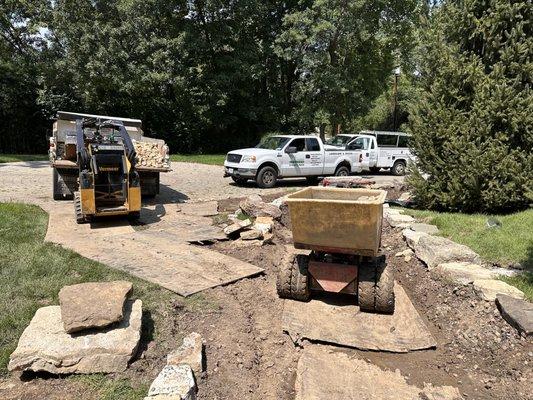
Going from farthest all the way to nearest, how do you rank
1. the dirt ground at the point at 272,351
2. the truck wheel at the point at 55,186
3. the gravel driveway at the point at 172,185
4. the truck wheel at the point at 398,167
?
the truck wheel at the point at 398,167 → the gravel driveway at the point at 172,185 → the truck wheel at the point at 55,186 → the dirt ground at the point at 272,351

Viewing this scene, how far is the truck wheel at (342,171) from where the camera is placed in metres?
16.6

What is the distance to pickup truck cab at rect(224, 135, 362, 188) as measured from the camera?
14.4 metres

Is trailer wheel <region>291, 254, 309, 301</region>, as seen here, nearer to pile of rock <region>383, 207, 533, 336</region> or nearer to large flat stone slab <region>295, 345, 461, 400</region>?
large flat stone slab <region>295, 345, 461, 400</region>

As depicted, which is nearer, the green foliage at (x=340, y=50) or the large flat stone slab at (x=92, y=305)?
the large flat stone slab at (x=92, y=305)

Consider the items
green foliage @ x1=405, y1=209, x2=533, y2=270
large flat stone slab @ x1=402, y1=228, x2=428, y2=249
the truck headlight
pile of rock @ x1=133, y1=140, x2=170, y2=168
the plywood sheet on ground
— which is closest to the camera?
green foliage @ x1=405, y1=209, x2=533, y2=270

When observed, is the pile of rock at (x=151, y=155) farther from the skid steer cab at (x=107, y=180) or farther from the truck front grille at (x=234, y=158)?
the truck front grille at (x=234, y=158)

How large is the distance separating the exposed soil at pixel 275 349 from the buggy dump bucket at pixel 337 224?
1058mm

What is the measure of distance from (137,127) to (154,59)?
1160 centimetres

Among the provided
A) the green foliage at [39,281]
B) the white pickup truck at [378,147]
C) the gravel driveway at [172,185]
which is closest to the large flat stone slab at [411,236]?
the green foliage at [39,281]

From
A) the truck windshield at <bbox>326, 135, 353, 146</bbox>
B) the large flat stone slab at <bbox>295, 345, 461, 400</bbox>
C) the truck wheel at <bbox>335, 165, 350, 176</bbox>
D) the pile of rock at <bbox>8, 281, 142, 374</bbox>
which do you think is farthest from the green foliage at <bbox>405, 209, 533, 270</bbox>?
the truck windshield at <bbox>326, 135, 353, 146</bbox>

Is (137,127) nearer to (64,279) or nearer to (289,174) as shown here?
(289,174)

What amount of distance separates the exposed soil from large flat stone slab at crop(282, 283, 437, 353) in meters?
0.12

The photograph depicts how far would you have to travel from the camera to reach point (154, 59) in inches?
889

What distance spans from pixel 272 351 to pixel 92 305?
1.85 meters
